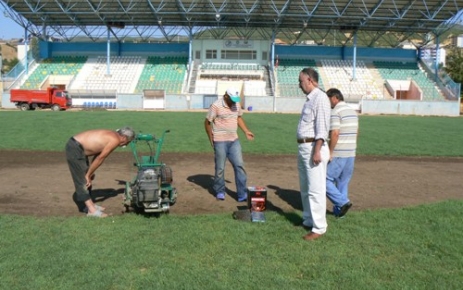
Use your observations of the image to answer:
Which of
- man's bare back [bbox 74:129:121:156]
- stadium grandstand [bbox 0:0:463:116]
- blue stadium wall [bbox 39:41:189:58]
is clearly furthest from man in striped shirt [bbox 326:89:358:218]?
blue stadium wall [bbox 39:41:189:58]

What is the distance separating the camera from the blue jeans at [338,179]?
6.59m

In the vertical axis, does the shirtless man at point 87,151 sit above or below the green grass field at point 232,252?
above

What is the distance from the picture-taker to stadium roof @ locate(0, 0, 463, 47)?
154 feet

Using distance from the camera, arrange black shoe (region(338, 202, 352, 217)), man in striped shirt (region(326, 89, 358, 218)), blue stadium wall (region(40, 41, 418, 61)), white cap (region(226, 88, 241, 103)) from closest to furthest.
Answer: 1. black shoe (region(338, 202, 352, 217))
2. man in striped shirt (region(326, 89, 358, 218))
3. white cap (region(226, 88, 241, 103))
4. blue stadium wall (region(40, 41, 418, 61))

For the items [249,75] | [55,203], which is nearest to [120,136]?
[55,203]

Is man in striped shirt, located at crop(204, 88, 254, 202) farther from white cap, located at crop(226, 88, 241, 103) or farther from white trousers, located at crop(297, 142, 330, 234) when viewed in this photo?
white trousers, located at crop(297, 142, 330, 234)

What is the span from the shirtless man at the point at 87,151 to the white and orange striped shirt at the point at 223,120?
164cm

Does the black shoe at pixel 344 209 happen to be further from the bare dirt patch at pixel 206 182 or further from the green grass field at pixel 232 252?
the bare dirt patch at pixel 206 182

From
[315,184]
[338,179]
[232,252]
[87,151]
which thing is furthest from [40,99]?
[232,252]

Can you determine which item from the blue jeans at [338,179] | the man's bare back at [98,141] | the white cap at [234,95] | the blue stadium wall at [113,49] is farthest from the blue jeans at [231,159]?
the blue stadium wall at [113,49]

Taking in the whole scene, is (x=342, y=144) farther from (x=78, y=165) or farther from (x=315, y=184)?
(x=78, y=165)

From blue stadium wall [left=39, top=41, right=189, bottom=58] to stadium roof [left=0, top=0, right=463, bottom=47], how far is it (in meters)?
1.12

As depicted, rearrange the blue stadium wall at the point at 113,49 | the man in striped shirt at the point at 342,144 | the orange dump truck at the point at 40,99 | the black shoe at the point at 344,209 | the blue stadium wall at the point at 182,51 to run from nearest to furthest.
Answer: the black shoe at the point at 344,209
the man in striped shirt at the point at 342,144
the orange dump truck at the point at 40,99
the blue stadium wall at the point at 182,51
the blue stadium wall at the point at 113,49

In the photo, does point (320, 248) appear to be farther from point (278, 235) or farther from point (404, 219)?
point (404, 219)
